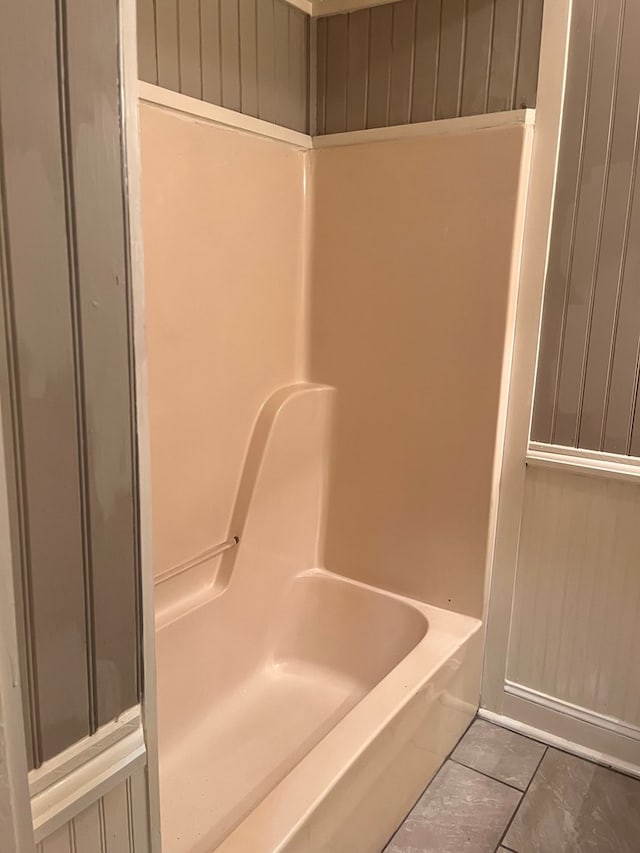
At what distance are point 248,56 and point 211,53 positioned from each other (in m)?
0.16

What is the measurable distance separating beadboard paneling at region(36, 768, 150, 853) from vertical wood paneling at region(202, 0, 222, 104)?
62.4 inches

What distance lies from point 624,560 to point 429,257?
40.5 inches

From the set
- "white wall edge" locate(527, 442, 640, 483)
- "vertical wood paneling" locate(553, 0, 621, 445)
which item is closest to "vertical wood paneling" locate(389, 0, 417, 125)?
"vertical wood paneling" locate(553, 0, 621, 445)

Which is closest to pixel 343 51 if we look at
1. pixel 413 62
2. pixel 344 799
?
pixel 413 62

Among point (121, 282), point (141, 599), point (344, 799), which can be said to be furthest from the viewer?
point (344, 799)

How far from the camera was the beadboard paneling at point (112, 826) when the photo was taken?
82cm

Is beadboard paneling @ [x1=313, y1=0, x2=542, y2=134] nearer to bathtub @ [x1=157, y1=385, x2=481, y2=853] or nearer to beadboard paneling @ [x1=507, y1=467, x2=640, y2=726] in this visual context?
bathtub @ [x1=157, y1=385, x2=481, y2=853]

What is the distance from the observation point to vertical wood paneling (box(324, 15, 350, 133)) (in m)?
2.05

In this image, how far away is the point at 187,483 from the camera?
74.4 inches

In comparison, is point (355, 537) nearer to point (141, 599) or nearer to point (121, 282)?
point (141, 599)

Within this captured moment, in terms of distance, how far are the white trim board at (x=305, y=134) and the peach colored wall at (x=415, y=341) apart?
3 centimetres

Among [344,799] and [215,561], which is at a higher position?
[215,561]

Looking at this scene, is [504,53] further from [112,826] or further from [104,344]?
[112,826]

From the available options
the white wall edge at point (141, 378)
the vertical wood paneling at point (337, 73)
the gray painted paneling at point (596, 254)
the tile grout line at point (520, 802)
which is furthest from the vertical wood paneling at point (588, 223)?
the white wall edge at point (141, 378)
